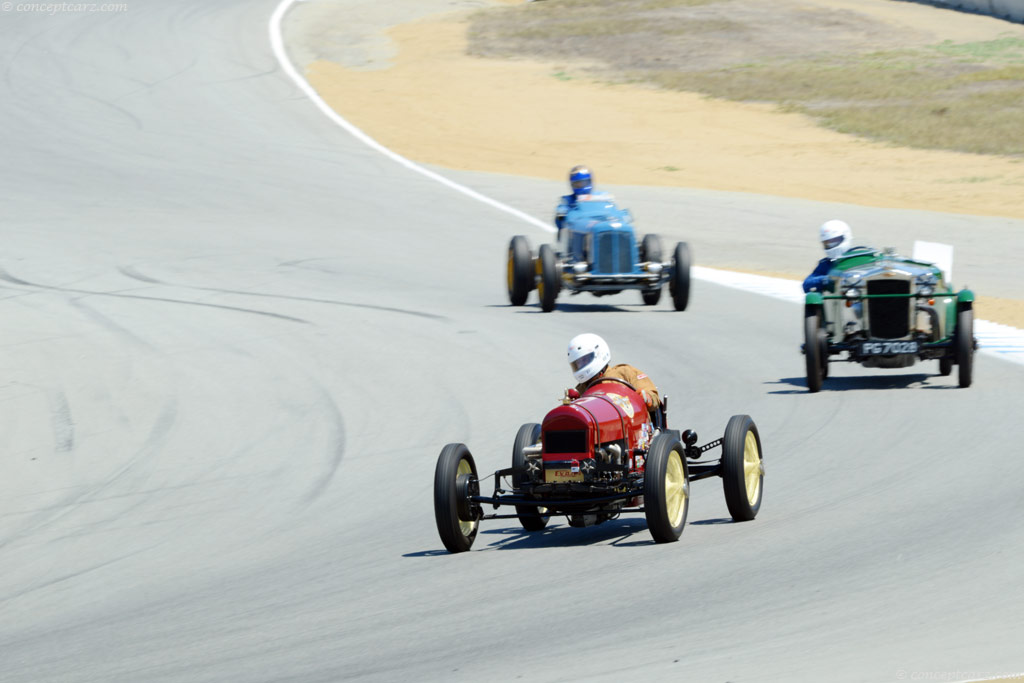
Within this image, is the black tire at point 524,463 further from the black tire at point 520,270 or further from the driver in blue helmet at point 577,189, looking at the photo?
the driver in blue helmet at point 577,189

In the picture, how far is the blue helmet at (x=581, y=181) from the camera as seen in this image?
2153 cm

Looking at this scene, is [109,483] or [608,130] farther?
[608,130]

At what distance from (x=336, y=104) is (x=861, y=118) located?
13.4 meters

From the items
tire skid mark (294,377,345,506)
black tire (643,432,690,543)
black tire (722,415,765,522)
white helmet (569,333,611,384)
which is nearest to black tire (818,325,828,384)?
tire skid mark (294,377,345,506)

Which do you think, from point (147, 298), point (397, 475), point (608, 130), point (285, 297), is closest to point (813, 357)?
point (397, 475)

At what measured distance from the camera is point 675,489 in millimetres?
10086

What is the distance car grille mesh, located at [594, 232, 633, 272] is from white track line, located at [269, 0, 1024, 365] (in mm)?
2877

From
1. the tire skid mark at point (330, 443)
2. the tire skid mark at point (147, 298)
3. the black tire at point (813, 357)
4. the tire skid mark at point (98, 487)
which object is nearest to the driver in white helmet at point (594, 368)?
the tire skid mark at point (330, 443)

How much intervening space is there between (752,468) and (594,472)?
1250 millimetres

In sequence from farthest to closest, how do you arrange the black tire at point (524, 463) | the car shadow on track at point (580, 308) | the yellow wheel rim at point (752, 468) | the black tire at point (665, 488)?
1. the car shadow on track at point (580, 308)
2. the yellow wheel rim at point (752, 468)
3. the black tire at point (524, 463)
4. the black tire at point (665, 488)

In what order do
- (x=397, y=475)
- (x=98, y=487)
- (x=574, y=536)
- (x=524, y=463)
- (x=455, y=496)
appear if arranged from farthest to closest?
(x=98, y=487)
(x=397, y=475)
(x=574, y=536)
(x=524, y=463)
(x=455, y=496)

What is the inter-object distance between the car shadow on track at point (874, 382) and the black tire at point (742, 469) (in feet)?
17.3

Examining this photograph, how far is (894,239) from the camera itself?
28.3 m

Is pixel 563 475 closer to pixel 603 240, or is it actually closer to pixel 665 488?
pixel 665 488
